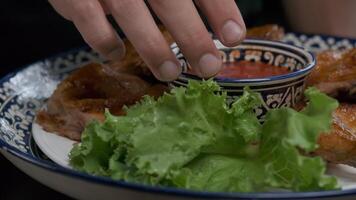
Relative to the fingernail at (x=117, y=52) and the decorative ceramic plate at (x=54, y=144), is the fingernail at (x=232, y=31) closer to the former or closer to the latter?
the fingernail at (x=117, y=52)

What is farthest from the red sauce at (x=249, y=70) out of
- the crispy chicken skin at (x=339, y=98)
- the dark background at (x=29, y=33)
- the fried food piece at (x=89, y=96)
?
the dark background at (x=29, y=33)

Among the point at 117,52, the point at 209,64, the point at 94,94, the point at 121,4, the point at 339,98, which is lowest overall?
the point at 339,98

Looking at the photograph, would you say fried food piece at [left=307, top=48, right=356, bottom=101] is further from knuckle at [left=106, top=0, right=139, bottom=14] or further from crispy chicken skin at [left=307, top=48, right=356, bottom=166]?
knuckle at [left=106, top=0, right=139, bottom=14]

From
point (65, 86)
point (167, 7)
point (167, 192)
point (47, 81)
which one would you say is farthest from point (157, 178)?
point (47, 81)

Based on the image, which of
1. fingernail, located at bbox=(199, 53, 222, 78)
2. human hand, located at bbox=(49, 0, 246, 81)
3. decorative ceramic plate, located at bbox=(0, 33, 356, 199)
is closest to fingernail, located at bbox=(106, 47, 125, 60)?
human hand, located at bbox=(49, 0, 246, 81)

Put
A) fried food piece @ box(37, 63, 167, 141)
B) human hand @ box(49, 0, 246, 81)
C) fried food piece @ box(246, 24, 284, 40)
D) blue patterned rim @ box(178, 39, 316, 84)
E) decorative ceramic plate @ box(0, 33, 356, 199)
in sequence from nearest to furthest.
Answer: decorative ceramic plate @ box(0, 33, 356, 199) → human hand @ box(49, 0, 246, 81) → blue patterned rim @ box(178, 39, 316, 84) → fried food piece @ box(37, 63, 167, 141) → fried food piece @ box(246, 24, 284, 40)

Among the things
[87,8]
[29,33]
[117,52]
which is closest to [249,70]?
[117,52]

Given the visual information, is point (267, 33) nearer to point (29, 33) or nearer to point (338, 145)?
point (338, 145)
